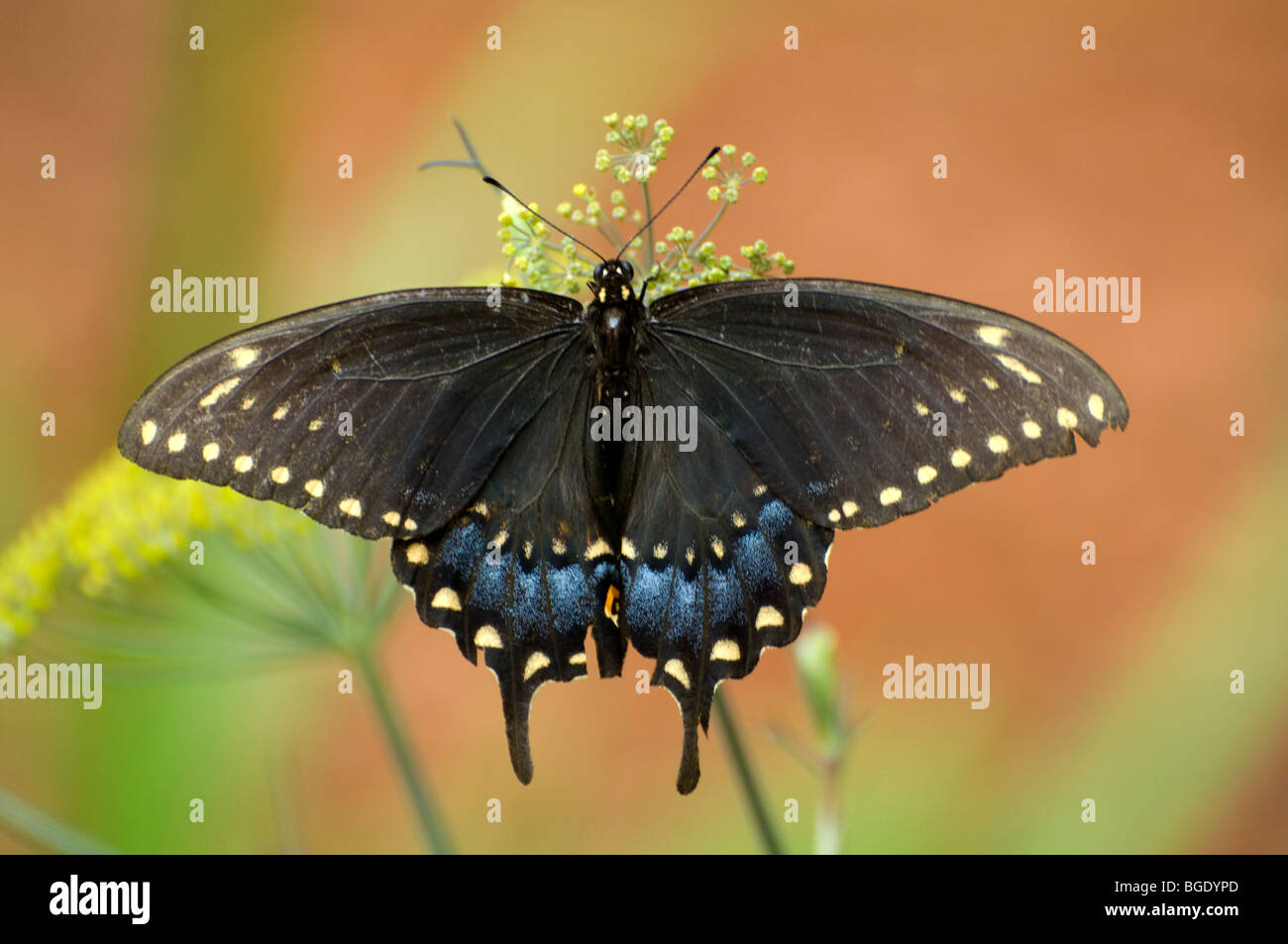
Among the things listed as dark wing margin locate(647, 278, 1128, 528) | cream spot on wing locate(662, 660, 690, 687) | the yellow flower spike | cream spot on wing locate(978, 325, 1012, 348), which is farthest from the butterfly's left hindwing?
cream spot on wing locate(978, 325, 1012, 348)

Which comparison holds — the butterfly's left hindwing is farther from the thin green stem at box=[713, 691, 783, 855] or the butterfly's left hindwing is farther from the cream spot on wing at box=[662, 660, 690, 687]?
the thin green stem at box=[713, 691, 783, 855]

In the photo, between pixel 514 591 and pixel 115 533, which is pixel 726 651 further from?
pixel 115 533

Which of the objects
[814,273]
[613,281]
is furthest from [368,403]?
[814,273]

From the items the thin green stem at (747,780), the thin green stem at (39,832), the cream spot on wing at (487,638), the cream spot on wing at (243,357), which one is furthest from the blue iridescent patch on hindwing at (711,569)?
the thin green stem at (39,832)

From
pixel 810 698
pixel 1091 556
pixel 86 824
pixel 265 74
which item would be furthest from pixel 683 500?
pixel 265 74

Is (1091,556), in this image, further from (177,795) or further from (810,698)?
(177,795)

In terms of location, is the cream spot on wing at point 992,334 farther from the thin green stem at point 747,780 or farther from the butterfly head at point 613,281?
the thin green stem at point 747,780

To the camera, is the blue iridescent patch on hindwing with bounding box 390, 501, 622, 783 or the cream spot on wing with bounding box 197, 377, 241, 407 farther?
the blue iridescent patch on hindwing with bounding box 390, 501, 622, 783
